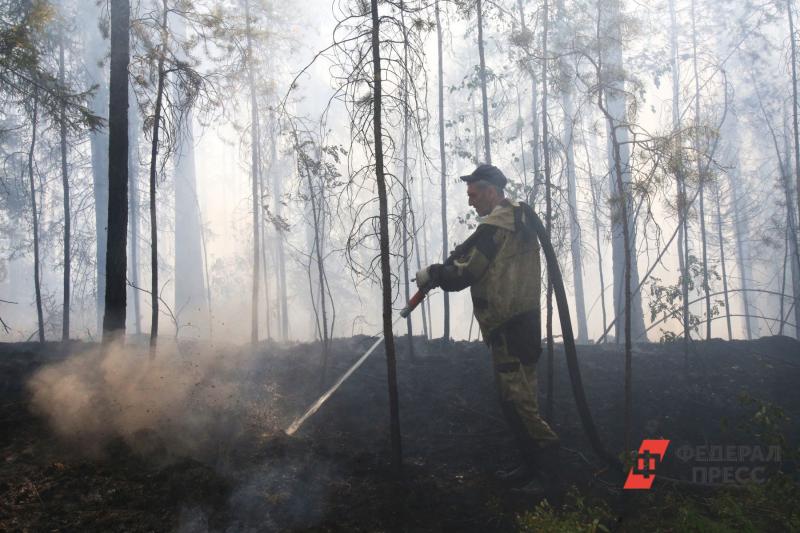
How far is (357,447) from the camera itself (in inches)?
206

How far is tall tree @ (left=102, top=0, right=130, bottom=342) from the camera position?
7.16 m

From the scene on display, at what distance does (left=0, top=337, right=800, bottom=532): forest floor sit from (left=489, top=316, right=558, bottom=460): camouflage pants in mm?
443

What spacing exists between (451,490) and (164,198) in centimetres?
2789

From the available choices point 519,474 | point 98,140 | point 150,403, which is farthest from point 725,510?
point 98,140

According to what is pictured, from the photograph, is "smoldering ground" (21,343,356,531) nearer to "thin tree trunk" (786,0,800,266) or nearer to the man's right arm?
the man's right arm

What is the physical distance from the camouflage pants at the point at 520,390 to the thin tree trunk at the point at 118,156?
A: 19.4 feet

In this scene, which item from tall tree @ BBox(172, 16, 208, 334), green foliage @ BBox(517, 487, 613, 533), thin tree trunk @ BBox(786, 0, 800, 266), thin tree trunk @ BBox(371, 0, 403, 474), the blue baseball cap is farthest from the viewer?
tall tree @ BBox(172, 16, 208, 334)

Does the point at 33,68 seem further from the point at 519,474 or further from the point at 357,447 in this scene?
the point at 519,474

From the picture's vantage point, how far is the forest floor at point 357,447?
3.69 metres

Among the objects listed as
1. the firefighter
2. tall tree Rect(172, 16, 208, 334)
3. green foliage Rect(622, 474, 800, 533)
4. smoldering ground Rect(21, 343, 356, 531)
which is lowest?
green foliage Rect(622, 474, 800, 533)

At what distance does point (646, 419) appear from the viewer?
238 inches

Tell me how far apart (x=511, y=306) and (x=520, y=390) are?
77 cm

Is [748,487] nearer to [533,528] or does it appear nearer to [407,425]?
[533,528]

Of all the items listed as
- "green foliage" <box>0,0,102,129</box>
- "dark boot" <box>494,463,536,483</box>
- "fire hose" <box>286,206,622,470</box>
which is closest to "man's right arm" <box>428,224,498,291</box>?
"fire hose" <box>286,206,622,470</box>
